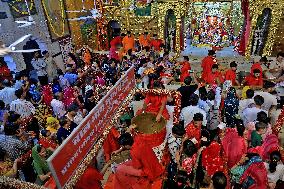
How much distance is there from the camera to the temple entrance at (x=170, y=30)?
539 inches

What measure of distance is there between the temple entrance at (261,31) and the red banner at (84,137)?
10.1 meters

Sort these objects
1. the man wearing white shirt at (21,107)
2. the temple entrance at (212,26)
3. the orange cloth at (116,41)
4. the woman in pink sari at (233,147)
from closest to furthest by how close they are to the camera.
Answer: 1. the woman in pink sari at (233,147)
2. the man wearing white shirt at (21,107)
3. the orange cloth at (116,41)
4. the temple entrance at (212,26)

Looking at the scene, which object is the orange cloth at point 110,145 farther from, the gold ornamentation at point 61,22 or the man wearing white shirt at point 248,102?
the gold ornamentation at point 61,22

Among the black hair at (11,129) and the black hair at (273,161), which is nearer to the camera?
the black hair at (273,161)

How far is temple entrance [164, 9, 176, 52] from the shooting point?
1368 cm

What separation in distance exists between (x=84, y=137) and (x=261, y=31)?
11.8 meters

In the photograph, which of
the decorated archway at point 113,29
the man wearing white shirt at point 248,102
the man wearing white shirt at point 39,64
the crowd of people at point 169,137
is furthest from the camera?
the decorated archway at point 113,29

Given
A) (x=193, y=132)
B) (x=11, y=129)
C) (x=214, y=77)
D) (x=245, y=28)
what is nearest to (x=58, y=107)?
(x=11, y=129)

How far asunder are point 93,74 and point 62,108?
2.65m

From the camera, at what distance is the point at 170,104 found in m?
6.70

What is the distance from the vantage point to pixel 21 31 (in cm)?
1074

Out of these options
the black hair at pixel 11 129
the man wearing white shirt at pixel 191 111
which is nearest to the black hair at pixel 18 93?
the black hair at pixel 11 129

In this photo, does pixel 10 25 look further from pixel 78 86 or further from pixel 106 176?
pixel 106 176

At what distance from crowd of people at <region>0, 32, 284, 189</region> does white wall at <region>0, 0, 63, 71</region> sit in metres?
3.08
